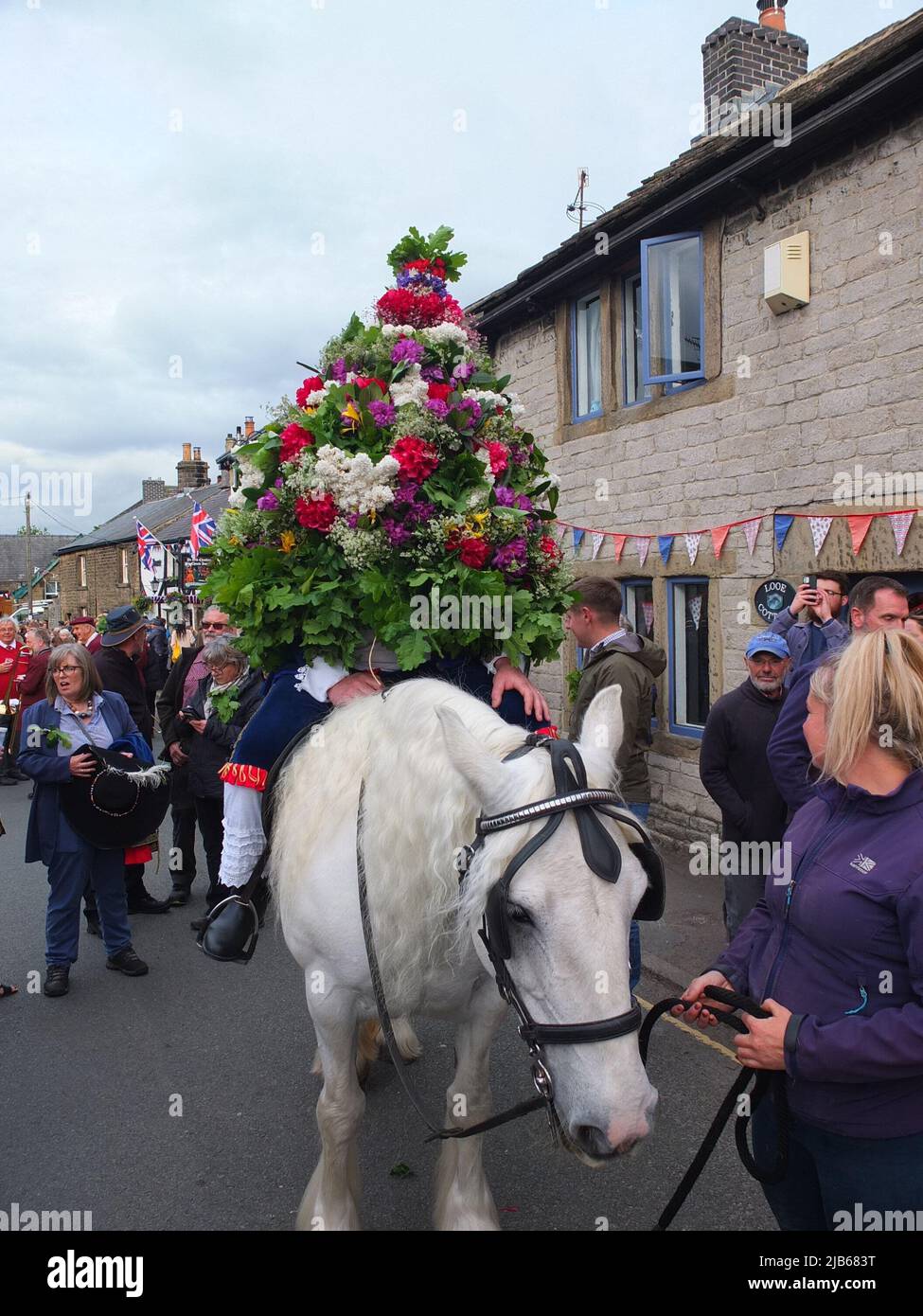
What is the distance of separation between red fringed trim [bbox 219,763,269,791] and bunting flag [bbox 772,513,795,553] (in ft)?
16.9

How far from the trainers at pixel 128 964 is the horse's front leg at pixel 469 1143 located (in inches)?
132

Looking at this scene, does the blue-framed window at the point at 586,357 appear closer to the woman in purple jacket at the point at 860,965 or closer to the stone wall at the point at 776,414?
the stone wall at the point at 776,414

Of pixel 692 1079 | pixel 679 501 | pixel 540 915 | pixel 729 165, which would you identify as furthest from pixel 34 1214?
pixel 729 165

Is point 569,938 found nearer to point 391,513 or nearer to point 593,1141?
point 593,1141

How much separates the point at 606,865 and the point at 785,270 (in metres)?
6.56

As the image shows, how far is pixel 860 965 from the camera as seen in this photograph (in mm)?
2025

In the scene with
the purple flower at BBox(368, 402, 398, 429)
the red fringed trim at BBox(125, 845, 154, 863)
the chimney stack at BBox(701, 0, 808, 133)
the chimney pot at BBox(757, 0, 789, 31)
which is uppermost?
the chimney pot at BBox(757, 0, 789, 31)

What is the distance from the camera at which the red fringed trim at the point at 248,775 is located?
Answer: 3.81 m

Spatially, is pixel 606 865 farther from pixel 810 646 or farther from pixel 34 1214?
pixel 810 646

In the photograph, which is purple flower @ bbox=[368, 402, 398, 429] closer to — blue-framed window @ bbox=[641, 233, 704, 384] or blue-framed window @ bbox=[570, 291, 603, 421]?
blue-framed window @ bbox=[641, 233, 704, 384]

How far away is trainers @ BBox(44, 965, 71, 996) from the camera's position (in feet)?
18.0

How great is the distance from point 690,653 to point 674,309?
337cm

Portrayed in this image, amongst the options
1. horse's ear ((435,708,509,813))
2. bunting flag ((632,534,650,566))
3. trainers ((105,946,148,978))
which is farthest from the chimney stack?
trainers ((105,946,148,978))

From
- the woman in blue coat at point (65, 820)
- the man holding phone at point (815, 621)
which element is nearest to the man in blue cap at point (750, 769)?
the man holding phone at point (815, 621)
